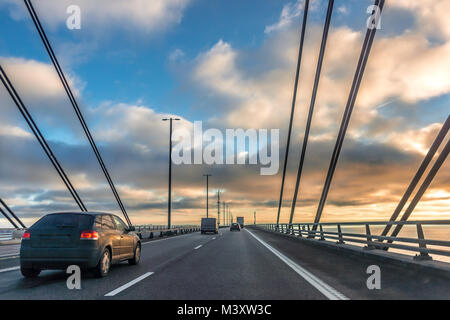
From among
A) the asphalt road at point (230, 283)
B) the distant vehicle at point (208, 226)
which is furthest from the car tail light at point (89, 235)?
the distant vehicle at point (208, 226)

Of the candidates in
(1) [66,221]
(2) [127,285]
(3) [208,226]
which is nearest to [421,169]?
(2) [127,285]

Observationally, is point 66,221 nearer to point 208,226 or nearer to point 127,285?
point 127,285

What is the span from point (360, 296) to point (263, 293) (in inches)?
61.8

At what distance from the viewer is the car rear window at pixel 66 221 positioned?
877 centimetres

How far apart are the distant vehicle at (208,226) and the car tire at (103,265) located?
3984 centimetres

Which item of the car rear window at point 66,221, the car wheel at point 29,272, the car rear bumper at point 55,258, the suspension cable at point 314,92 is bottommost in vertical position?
the car wheel at point 29,272

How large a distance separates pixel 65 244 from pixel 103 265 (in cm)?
97

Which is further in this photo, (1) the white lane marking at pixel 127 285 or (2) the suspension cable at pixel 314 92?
(2) the suspension cable at pixel 314 92

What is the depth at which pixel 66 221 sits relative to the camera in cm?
887

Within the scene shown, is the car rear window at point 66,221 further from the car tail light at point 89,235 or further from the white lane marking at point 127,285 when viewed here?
the white lane marking at point 127,285

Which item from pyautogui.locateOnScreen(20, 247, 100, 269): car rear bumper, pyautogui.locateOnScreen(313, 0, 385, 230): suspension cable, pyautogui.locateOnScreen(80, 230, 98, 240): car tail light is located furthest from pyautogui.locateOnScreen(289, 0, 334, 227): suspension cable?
pyautogui.locateOnScreen(20, 247, 100, 269): car rear bumper

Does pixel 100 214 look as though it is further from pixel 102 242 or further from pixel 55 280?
pixel 55 280

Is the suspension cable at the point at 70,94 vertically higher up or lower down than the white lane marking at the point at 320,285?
higher up

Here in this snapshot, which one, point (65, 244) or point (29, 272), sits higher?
point (65, 244)
